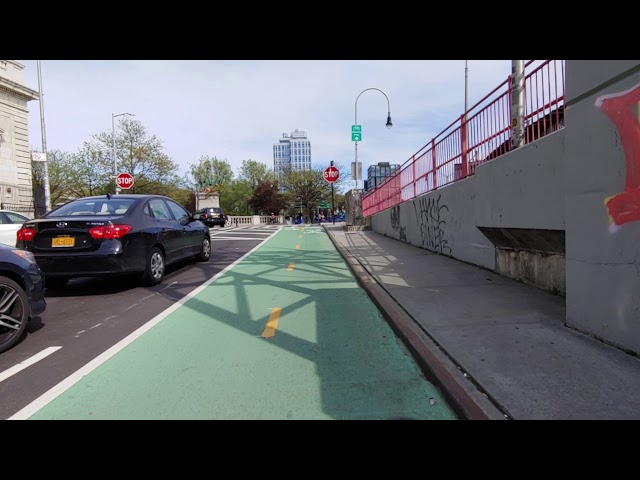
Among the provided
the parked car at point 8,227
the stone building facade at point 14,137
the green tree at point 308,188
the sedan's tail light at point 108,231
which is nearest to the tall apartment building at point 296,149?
the green tree at point 308,188

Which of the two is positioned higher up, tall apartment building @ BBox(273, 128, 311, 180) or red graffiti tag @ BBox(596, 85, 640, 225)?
tall apartment building @ BBox(273, 128, 311, 180)

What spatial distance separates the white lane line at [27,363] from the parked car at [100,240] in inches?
92.7

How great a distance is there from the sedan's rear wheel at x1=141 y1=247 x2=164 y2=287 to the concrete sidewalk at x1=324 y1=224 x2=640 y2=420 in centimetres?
379

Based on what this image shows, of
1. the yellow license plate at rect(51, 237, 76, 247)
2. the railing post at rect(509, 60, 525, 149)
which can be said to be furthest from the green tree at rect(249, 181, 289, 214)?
the railing post at rect(509, 60, 525, 149)

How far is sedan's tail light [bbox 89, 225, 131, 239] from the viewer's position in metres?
6.46

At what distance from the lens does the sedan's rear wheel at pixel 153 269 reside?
7.16 m

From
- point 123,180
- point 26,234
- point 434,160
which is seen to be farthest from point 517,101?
point 123,180

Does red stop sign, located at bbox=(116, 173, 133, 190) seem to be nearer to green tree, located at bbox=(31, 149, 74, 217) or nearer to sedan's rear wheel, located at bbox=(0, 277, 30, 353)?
green tree, located at bbox=(31, 149, 74, 217)

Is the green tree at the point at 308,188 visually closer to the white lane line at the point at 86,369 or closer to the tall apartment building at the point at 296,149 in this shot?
the tall apartment building at the point at 296,149

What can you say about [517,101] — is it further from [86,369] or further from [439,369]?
[86,369]

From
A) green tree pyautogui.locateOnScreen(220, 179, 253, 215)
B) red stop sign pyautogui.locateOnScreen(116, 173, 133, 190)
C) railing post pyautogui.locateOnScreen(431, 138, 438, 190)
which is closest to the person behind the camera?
railing post pyautogui.locateOnScreen(431, 138, 438, 190)

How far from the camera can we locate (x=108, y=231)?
6527mm
